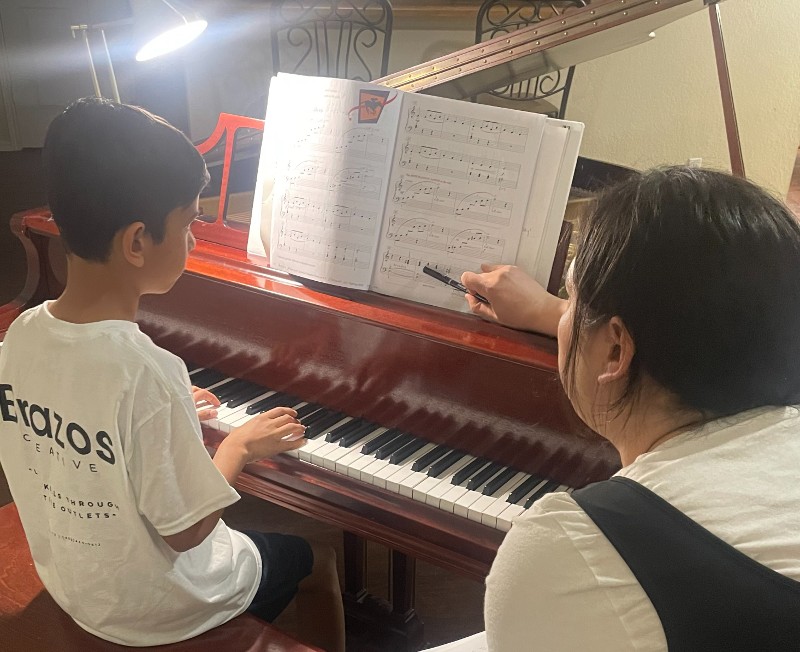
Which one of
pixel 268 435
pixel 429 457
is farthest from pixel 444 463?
pixel 268 435

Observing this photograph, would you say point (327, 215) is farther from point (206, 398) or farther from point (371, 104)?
point (206, 398)

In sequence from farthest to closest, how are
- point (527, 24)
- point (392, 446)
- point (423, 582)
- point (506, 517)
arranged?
1. point (527, 24)
2. point (423, 582)
3. point (392, 446)
4. point (506, 517)

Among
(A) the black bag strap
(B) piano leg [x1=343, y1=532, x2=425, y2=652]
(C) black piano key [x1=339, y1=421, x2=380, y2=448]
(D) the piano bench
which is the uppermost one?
(A) the black bag strap

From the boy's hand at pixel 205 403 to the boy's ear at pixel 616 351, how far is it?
1.01 metres

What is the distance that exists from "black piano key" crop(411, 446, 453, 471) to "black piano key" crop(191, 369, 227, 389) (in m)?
0.59

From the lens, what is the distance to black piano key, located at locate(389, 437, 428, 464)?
1.49 metres

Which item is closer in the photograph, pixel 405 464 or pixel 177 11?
pixel 405 464

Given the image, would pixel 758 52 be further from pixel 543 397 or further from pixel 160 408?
pixel 160 408

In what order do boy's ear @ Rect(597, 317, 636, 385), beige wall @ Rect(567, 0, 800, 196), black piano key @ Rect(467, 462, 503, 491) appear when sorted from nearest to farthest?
boy's ear @ Rect(597, 317, 636, 385) → black piano key @ Rect(467, 462, 503, 491) → beige wall @ Rect(567, 0, 800, 196)

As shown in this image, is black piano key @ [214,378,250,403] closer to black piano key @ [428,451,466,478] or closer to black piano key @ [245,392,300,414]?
black piano key @ [245,392,300,414]

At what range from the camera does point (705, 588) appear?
664 mm

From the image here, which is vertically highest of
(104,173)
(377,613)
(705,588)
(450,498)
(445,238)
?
(104,173)

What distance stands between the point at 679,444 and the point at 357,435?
89 cm

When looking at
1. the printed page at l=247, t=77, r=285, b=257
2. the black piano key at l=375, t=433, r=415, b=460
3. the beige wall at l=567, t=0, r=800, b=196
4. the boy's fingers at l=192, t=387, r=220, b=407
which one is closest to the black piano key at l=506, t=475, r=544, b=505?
the black piano key at l=375, t=433, r=415, b=460
